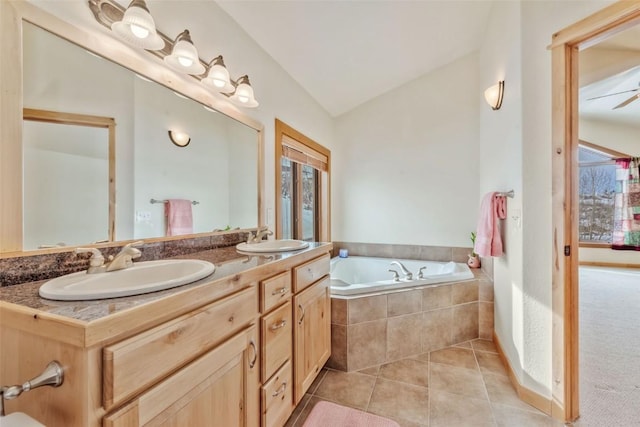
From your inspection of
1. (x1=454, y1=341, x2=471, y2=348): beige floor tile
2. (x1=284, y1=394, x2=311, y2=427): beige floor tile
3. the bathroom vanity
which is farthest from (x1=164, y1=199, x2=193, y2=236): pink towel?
(x1=454, y1=341, x2=471, y2=348): beige floor tile

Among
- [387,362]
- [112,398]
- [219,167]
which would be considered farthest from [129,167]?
[387,362]

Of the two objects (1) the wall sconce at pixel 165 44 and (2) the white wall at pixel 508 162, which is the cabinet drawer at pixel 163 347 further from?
(2) the white wall at pixel 508 162

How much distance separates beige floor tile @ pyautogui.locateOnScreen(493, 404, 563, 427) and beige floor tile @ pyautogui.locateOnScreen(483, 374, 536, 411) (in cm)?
4

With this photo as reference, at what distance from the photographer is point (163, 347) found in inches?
26.1

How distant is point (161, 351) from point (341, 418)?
1227 mm

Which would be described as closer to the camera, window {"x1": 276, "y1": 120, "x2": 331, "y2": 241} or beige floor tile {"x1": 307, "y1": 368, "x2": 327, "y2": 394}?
beige floor tile {"x1": 307, "y1": 368, "x2": 327, "y2": 394}

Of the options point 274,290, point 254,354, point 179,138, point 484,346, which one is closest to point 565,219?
point 484,346

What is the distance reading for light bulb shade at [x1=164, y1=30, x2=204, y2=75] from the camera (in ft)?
4.08

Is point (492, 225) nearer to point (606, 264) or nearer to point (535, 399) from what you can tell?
point (535, 399)

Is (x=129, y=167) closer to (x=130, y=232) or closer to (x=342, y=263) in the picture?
(x=130, y=232)

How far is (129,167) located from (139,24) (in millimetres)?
570

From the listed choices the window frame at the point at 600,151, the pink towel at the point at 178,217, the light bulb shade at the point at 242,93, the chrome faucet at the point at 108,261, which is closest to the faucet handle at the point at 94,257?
the chrome faucet at the point at 108,261

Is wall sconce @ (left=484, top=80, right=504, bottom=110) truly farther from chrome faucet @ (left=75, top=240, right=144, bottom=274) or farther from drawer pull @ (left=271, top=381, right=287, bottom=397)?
chrome faucet @ (left=75, top=240, right=144, bottom=274)

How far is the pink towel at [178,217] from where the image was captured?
1.32 metres
